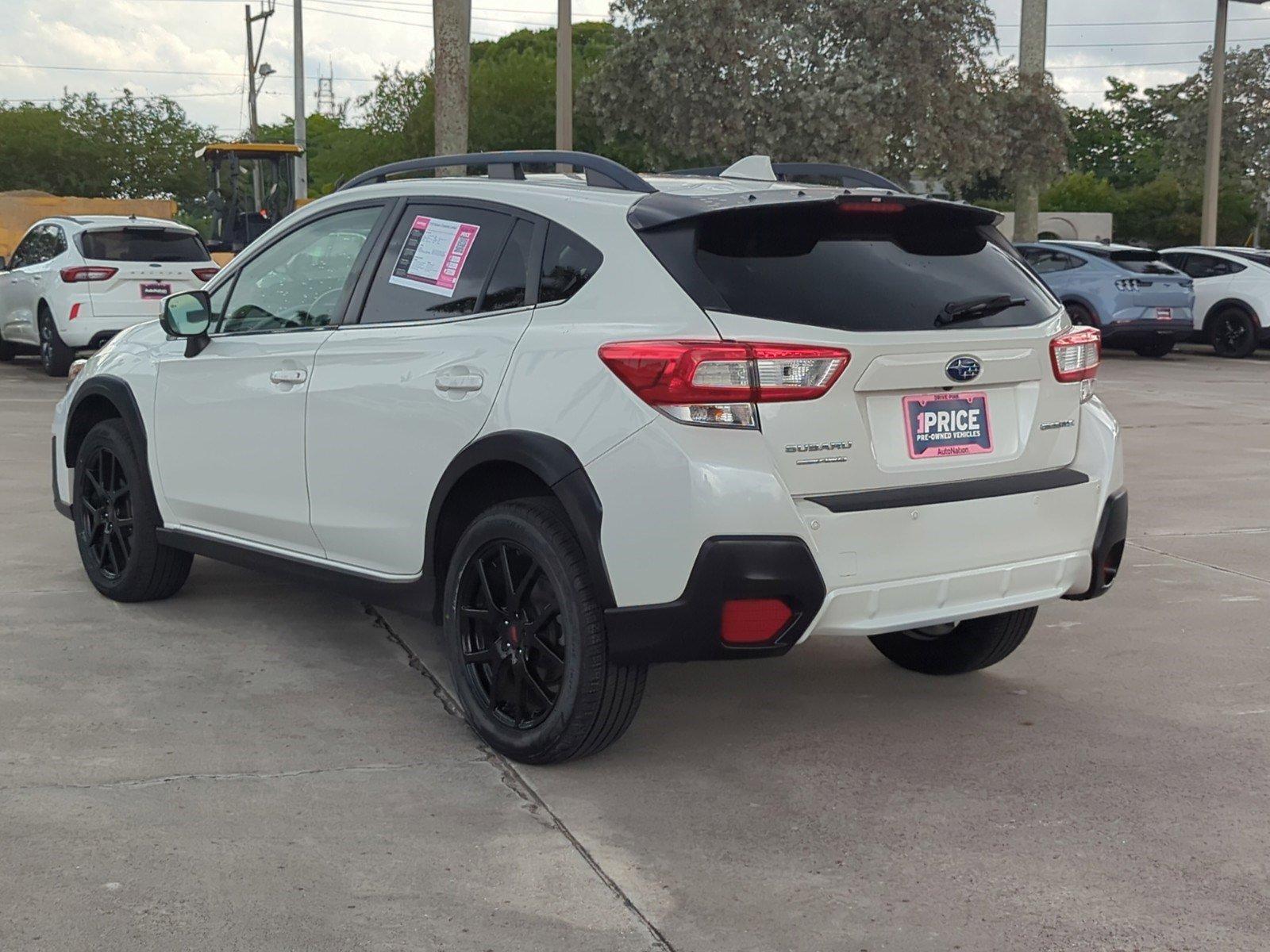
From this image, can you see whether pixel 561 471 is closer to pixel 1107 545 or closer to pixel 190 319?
pixel 1107 545

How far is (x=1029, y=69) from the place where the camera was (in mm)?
28484

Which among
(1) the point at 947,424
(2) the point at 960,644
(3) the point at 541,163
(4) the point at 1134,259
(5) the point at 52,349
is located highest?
(3) the point at 541,163

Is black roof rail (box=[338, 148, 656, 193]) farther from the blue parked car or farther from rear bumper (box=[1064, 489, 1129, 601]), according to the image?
the blue parked car

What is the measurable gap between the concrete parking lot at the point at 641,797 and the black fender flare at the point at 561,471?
68 centimetres

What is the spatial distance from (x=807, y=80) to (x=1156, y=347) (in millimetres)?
8510

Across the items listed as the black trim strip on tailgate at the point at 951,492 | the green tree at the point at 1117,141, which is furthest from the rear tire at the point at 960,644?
the green tree at the point at 1117,141

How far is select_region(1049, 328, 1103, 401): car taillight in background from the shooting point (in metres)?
4.53

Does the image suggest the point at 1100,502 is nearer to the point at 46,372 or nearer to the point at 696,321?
the point at 696,321

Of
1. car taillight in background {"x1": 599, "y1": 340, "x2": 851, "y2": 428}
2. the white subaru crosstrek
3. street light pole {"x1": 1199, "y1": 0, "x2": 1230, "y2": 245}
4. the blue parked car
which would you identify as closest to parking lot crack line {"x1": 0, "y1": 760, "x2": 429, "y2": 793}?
the white subaru crosstrek

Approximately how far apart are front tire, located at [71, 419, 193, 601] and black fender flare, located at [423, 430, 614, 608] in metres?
2.22

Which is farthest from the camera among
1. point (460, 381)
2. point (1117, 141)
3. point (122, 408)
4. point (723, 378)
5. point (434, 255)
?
point (1117, 141)

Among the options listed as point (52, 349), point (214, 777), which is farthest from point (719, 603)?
point (52, 349)

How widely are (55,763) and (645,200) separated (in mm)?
2276

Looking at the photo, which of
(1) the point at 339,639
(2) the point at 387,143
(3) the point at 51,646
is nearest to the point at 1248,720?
(1) the point at 339,639
